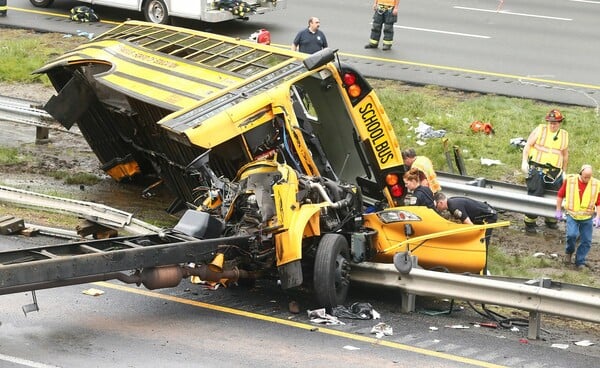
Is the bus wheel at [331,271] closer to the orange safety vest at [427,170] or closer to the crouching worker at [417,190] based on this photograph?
the crouching worker at [417,190]

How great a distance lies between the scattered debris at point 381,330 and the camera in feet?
33.2

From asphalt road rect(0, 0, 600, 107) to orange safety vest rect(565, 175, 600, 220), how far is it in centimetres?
543

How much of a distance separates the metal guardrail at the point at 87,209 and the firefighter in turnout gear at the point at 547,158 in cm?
464

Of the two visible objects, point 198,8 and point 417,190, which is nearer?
point 417,190

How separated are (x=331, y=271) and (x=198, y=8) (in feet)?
42.1

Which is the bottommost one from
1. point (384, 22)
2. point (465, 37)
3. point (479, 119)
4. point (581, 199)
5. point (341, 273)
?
point (341, 273)

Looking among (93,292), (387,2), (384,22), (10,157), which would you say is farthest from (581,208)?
(387,2)

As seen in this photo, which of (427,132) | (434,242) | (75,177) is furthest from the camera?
(427,132)

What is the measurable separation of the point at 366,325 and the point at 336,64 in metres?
2.77

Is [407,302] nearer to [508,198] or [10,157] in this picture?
[508,198]

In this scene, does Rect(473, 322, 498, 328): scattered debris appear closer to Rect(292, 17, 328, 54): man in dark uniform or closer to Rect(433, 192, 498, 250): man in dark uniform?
Rect(433, 192, 498, 250): man in dark uniform

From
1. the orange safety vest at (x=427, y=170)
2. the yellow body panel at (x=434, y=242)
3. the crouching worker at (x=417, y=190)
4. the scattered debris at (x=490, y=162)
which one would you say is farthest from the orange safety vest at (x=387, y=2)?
the yellow body panel at (x=434, y=242)

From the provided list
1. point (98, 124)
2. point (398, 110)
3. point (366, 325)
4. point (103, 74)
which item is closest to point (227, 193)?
point (366, 325)

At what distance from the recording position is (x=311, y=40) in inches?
743
